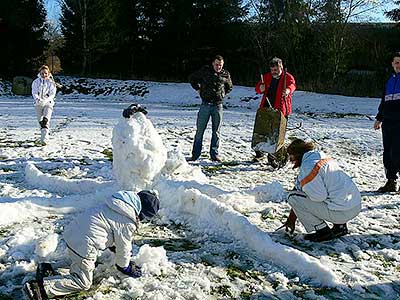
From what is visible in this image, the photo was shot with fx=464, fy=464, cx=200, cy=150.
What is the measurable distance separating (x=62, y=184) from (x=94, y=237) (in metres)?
3.23

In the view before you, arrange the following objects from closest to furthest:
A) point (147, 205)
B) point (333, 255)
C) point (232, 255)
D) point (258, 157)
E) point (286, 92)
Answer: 1. point (147, 205)
2. point (232, 255)
3. point (333, 255)
4. point (286, 92)
5. point (258, 157)

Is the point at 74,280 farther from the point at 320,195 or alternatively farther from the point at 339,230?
the point at 339,230

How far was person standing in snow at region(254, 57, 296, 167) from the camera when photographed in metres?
7.98

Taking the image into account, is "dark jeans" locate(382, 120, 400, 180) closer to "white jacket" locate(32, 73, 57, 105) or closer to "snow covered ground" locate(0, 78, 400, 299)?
"snow covered ground" locate(0, 78, 400, 299)

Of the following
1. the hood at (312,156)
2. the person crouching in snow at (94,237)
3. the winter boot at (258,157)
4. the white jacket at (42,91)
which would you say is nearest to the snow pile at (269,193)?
the hood at (312,156)

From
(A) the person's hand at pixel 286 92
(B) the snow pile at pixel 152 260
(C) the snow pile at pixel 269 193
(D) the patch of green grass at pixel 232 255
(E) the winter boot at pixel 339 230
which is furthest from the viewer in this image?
(A) the person's hand at pixel 286 92

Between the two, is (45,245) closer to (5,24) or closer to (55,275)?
(55,275)

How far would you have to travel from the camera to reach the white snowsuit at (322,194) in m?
4.48

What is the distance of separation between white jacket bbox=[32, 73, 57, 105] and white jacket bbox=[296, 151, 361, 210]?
689 centimetres

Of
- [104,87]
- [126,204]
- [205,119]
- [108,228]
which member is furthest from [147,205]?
[104,87]

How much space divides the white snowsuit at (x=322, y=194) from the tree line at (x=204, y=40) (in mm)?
22605

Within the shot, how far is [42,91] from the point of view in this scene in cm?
985

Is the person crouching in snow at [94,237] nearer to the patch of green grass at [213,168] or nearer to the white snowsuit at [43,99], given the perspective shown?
the patch of green grass at [213,168]

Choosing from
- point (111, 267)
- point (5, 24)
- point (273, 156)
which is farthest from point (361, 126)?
point (5, 24)
